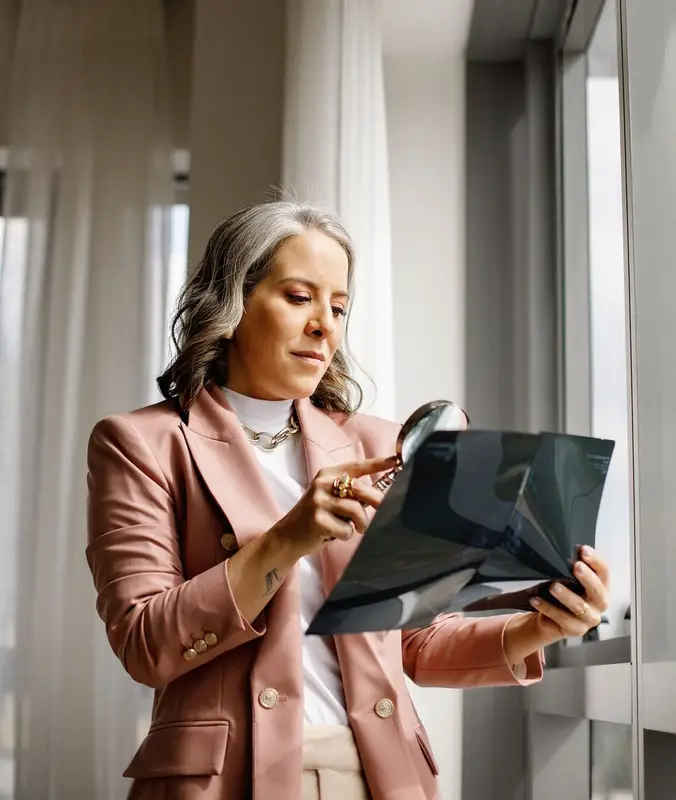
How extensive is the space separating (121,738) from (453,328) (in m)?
1.24

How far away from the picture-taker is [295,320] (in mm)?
1239

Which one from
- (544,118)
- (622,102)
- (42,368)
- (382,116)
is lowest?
(42,368)

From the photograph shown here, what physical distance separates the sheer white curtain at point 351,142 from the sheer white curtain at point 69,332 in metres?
0.75

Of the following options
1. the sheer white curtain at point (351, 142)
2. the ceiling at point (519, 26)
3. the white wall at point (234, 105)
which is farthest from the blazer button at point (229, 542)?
the ceiling at point (519, 26)

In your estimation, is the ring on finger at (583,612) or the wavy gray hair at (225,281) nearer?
the ring on finger at (583,612)

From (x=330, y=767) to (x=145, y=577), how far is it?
0.95 feet

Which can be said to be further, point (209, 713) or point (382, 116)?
point (382, 116)

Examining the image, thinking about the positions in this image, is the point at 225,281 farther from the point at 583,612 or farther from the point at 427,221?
the point at 427,221

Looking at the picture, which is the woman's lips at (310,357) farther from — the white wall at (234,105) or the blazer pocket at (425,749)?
the white wall at (234,105)

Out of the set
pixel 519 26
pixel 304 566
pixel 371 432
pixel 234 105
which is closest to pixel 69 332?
pixel 234 105

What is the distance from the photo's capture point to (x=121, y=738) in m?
2.41

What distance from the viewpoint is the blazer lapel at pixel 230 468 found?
1167 mm

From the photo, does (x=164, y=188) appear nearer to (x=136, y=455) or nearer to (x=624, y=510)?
A: (x=624, y=510)

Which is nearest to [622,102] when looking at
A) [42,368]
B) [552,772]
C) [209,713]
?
[209,713]
